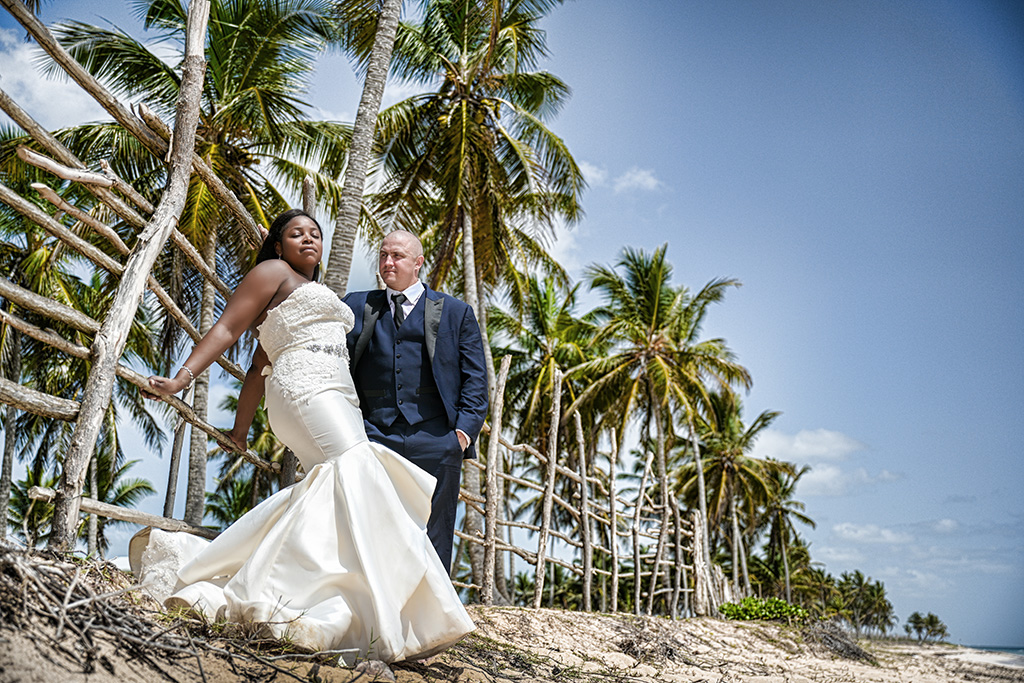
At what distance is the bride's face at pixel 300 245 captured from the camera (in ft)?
10.1

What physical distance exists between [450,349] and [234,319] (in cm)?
95

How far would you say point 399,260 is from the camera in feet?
10.8

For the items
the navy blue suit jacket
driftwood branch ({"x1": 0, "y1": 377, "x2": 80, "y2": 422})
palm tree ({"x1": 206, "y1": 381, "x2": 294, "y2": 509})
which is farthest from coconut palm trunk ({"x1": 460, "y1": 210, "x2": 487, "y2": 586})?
palm tree ({"x1": 206, "y1": 381, "x2": 294, "y2": 509})

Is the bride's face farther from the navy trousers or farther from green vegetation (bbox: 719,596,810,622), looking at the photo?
green vegetation (bbox: 719,596,810,622)

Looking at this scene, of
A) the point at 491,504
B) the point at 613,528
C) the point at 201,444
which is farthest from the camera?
the point at 201,444

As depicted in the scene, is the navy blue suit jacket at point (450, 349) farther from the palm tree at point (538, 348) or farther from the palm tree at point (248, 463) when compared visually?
the palm tree at point (248, 463)

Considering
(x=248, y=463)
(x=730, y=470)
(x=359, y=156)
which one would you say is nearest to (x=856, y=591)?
(x=730, y=470)

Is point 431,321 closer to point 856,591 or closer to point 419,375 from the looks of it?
point 419,375

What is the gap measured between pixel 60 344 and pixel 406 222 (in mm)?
11990

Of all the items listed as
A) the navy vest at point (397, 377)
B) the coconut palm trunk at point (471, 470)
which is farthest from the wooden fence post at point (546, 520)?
the navy vest at point (397, 377)

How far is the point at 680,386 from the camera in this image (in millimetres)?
19688

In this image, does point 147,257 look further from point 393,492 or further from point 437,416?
point 393,492

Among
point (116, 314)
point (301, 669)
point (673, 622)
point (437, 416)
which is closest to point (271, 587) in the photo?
point (301, 669)

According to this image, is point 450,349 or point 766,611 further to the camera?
point 766,611
